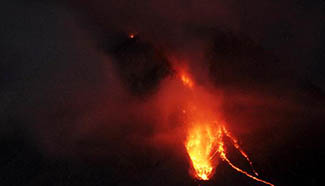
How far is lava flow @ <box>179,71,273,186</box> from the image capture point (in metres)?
3.22

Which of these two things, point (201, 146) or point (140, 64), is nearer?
point (201, 146)

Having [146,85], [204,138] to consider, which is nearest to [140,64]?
[146,85]

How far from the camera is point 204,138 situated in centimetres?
349

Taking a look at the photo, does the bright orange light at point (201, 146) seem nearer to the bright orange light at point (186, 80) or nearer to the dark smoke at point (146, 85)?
the dark smoke at point (146, 85)

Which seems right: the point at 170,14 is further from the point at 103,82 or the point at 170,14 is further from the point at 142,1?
the point at 103,82

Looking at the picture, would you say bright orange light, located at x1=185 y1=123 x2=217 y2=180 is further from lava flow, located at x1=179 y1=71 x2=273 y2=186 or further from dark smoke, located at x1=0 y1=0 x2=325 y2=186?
dark smoke, located at x1=0 y1=0 x2=325 y2=186

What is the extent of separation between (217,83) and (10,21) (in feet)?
8.69

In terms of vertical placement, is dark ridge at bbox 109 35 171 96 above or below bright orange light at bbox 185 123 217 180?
above

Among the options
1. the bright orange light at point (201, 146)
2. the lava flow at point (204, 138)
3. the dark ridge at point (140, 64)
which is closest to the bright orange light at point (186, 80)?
the lava flow at point (204, 138)

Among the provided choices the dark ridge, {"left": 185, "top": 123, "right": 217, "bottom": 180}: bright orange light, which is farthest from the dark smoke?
{"left": 185, "top": 123, "right": 217, "bottom": 180}: bright orange light

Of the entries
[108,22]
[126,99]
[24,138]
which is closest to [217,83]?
[126,99]

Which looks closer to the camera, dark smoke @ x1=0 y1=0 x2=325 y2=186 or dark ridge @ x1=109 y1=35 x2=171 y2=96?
dark smoke @ x1=0 y1=0 x2=325 y2=186

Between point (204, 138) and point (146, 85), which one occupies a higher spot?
point (146, 85)

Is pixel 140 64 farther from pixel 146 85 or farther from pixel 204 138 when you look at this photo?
pixel 204 138
